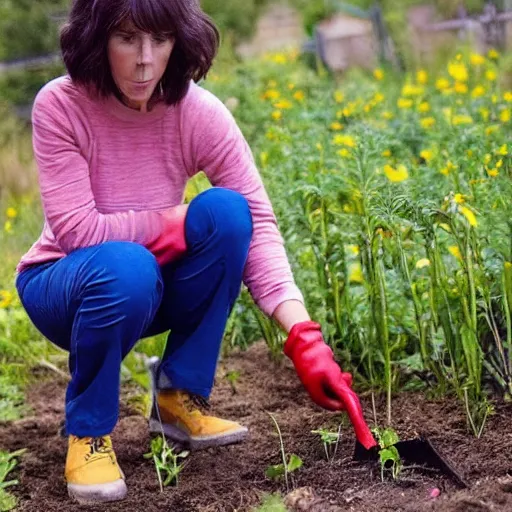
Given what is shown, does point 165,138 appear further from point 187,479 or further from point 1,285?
point 1,285

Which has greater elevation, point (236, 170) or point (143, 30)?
point (143, 30)

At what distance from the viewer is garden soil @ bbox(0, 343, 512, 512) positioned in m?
2.00

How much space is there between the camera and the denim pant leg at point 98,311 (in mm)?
2162

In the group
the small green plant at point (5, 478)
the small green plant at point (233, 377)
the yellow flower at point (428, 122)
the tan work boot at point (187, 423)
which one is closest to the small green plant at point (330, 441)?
the tan work boot at point (187, 423)

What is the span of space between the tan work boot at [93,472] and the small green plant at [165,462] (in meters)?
0.09

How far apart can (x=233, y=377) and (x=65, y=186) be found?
84cm

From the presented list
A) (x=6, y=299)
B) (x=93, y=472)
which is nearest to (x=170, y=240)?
(x=93, y=472)

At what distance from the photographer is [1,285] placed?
4.14 m

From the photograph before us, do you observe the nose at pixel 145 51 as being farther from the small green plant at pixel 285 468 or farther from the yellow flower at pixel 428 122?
the yellow flower at pixel 428 122

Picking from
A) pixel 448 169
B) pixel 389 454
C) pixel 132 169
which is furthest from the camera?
pixel 448 169

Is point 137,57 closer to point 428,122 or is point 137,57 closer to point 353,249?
point 353,249

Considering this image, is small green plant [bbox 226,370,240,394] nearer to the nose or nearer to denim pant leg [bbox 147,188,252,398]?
denim pant leg [bbox 147,188,252,398]

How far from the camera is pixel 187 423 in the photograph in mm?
2547

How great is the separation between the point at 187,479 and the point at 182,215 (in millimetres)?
603
